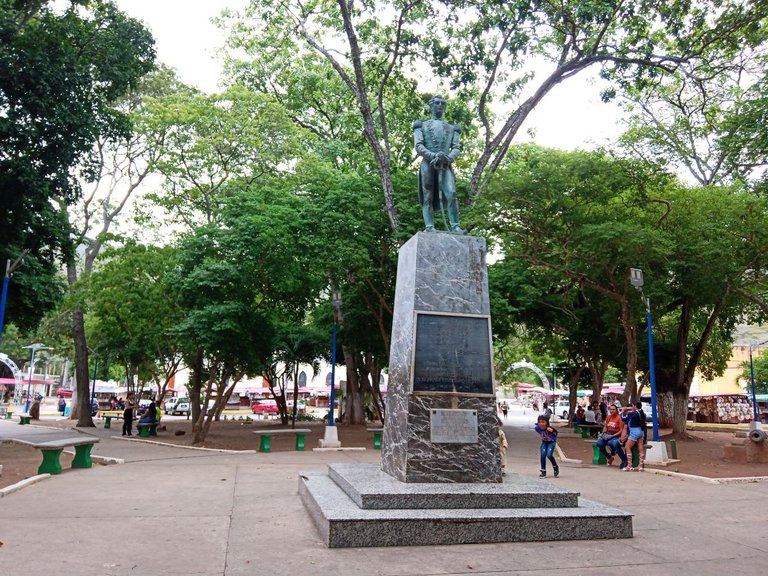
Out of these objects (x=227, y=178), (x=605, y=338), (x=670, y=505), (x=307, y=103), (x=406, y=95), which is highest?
(x=307, y=103)

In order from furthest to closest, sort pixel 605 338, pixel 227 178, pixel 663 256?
pixel 605 338 < pixel 227 178 < pixel 663 256

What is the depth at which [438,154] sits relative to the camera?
912cm

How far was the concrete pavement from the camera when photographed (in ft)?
16.7

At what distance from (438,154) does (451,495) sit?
495cm

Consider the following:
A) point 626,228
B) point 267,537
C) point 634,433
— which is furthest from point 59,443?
point 626,228

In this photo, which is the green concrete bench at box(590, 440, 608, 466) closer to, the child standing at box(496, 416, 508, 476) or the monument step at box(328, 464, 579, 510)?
the child standing at box(496, 416, 508, 476)

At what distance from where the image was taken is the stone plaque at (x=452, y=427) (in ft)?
24.3

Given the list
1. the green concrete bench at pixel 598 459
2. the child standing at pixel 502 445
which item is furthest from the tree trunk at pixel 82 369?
the child standing at pixel 502 445

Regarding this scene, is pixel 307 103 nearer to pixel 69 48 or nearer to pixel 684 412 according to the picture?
pixel 69 48

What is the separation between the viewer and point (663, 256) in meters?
16.8

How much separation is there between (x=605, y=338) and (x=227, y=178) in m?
16.4

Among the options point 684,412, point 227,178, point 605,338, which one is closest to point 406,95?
point 227,178

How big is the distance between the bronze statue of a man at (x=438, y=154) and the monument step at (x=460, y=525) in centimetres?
426

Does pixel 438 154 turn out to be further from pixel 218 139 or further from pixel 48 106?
pixel 218 139
